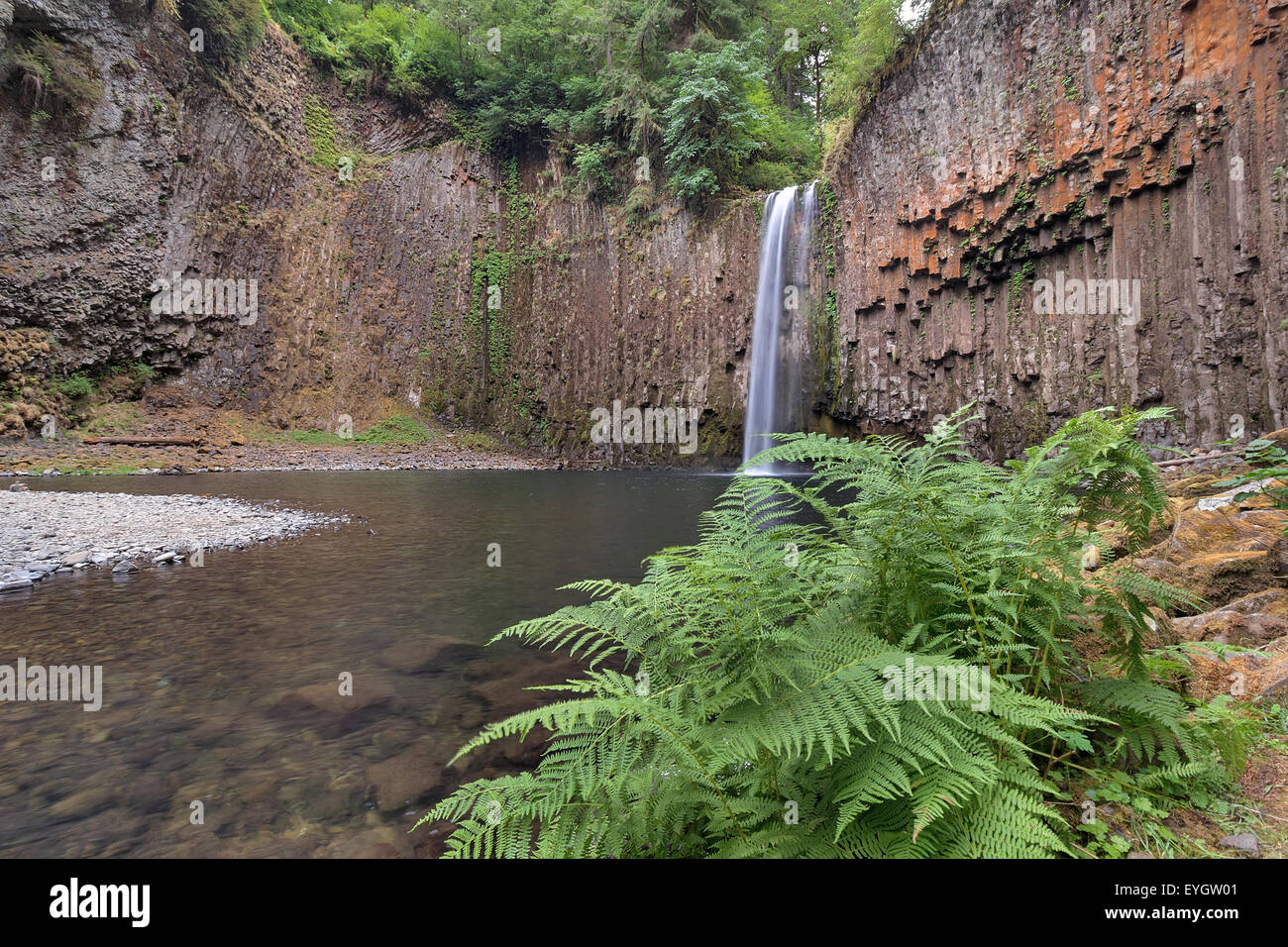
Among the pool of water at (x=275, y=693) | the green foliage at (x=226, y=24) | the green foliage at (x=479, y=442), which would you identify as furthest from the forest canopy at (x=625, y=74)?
the pool of water at (x=275, y=693)

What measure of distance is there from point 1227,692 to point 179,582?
28.8 feet

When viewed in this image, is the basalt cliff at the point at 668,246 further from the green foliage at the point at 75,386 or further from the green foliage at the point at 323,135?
the green foliage at the point at 75,386

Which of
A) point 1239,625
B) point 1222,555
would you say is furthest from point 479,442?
point 1239,625

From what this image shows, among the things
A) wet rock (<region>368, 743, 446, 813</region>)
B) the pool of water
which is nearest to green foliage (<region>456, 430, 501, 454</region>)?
the pool of water

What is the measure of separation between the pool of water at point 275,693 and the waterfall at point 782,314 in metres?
15.3

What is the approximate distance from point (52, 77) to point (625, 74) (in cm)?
2079

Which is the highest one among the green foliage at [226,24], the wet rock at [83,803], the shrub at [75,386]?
the green foliage at [226,24]

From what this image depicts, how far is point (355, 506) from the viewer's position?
13.2 meters

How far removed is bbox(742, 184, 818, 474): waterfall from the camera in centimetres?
2278

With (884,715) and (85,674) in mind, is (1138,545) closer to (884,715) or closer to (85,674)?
(884,715)

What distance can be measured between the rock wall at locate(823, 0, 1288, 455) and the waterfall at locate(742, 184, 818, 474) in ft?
7.42

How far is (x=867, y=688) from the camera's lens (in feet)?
5.50

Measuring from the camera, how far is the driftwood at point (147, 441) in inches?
803
